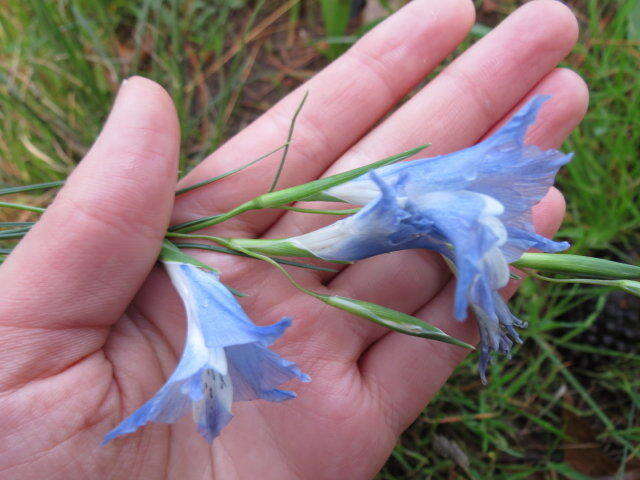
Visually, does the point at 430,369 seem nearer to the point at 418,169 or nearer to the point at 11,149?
the point at 418,169

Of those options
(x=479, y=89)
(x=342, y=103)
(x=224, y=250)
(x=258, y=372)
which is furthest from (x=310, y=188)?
(x=479, y=89)

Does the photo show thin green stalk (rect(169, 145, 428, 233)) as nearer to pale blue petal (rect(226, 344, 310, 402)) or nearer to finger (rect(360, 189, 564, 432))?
pale blue petal (rect(226, 344, 310, 402))

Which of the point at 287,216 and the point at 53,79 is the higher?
the point at 53,79

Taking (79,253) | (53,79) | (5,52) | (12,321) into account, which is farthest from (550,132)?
(5,52)

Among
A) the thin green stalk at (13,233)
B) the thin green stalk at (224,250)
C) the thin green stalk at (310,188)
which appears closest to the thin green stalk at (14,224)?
the thin green stalk at (13,233)

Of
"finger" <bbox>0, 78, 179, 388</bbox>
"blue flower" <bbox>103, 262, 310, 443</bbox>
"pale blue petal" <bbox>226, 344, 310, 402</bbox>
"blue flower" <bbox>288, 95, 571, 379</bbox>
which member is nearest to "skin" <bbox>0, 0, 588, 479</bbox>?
"finger" <bbox>0, 78, 179, 388</bbox>
